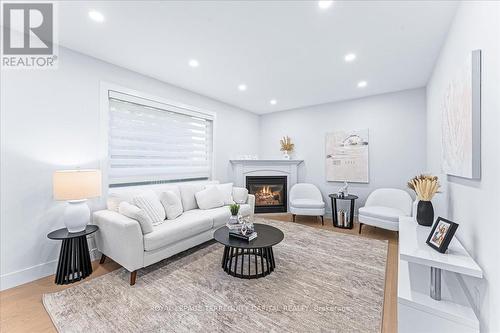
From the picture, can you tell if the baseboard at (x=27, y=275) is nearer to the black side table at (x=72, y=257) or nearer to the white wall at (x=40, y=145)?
Answer: the white wall at (x=40, y=145)

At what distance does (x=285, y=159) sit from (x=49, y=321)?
4532 millimetres

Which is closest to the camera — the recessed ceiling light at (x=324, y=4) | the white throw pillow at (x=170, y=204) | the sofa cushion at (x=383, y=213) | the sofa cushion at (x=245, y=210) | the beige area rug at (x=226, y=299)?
the beige area rug at (x=226, y=299)

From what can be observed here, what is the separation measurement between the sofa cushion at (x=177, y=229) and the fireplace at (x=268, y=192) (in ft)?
6.70

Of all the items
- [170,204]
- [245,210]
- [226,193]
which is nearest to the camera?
[170,204]

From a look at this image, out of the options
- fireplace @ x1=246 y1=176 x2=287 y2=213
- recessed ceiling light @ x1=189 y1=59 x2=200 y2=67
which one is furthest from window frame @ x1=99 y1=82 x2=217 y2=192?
fireplace @ x1=246 y1=176 x2=287 y2=213

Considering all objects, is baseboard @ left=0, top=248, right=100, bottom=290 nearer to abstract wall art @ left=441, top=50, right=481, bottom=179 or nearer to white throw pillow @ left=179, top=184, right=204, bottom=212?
white throw pillow @ left=179, top=184, right=204, bottom=212

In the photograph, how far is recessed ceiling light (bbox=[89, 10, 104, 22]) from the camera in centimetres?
193

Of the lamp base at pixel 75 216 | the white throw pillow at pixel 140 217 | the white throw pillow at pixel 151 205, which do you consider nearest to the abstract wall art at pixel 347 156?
the white throw pillow at pixel 151 205

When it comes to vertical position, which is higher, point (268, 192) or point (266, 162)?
point (266, 162)

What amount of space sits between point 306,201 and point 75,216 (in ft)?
12.5

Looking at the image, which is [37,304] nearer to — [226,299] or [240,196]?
[226,299]

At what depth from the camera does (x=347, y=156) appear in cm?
458

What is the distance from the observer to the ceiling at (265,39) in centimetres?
188

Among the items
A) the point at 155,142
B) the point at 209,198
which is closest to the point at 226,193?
the point at 209,198
